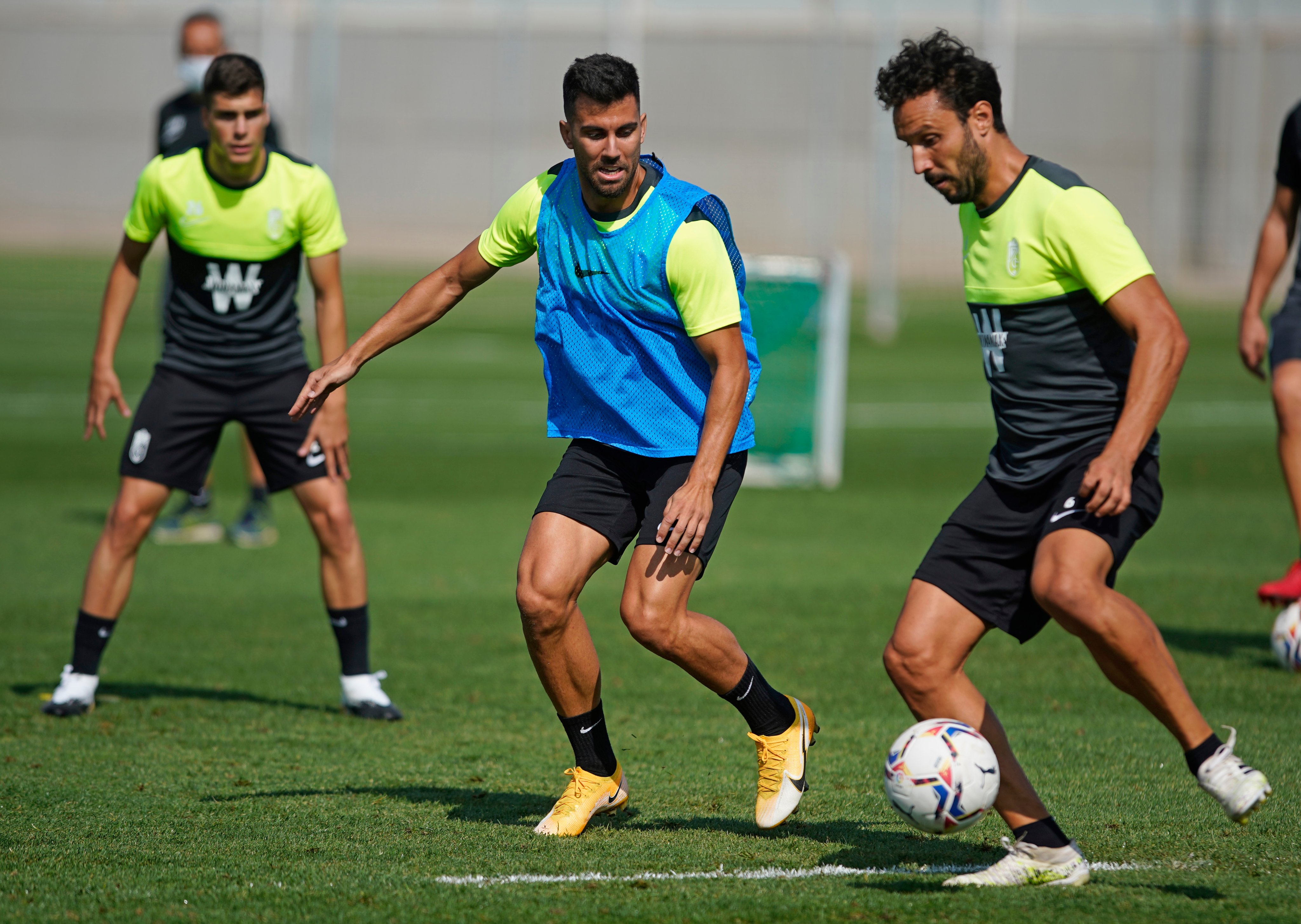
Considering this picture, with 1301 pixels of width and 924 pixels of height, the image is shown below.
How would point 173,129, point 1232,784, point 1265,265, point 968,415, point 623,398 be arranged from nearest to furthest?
1. point 1232,784
2. point 623,398
3. point 1265,265
4. point 173,129
5. point 968,415

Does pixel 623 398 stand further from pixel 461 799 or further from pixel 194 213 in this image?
pixel 194 213

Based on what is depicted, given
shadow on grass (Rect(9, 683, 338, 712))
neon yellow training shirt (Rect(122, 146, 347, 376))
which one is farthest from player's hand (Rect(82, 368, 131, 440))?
shadow on grass (Rect(9, 683, 338, 712))

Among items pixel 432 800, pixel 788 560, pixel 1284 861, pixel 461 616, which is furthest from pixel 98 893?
pixel 788 560

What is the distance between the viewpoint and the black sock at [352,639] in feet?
21.6

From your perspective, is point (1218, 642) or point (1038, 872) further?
point (1218, 642)

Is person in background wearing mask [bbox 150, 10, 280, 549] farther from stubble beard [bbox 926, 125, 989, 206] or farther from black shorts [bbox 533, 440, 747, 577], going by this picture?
stubble beard [bbox 926, 125, 989, 206]

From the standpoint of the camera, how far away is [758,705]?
192 inches

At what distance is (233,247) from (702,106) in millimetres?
34000

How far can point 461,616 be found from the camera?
847 centimetres

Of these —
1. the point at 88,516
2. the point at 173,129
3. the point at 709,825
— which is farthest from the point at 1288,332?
the point at 88,516

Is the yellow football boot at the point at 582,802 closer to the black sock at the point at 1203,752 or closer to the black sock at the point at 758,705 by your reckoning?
the black sock at the point at 758,705

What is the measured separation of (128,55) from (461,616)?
38068 millimetres

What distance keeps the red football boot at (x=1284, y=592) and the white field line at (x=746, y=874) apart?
3.26 m

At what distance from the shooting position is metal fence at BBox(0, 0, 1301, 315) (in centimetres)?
3500
